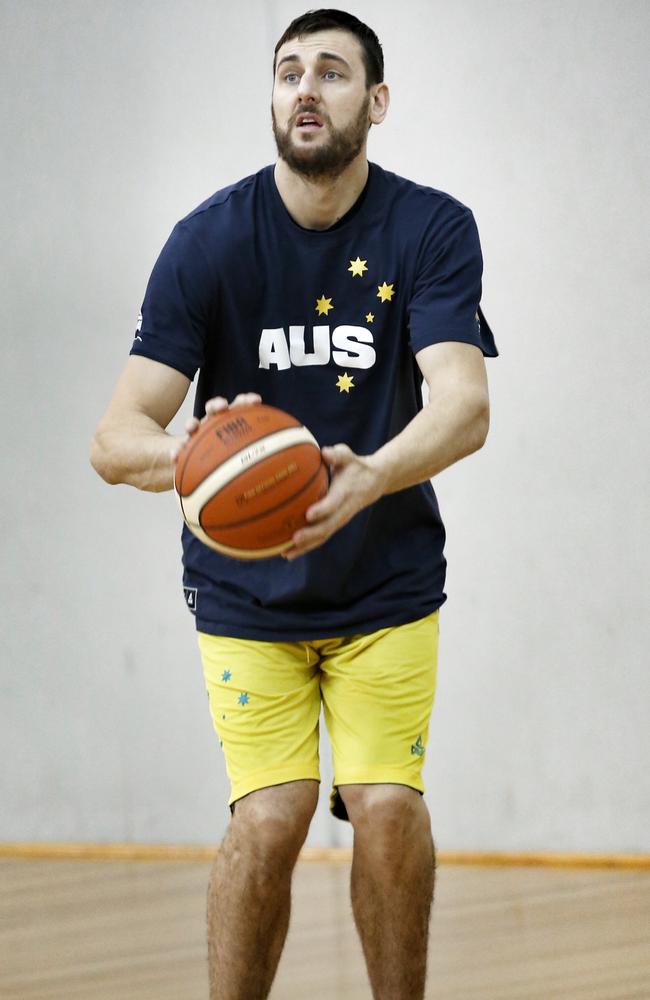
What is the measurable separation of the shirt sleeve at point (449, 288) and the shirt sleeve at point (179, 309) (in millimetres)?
378

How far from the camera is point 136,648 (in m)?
4.18

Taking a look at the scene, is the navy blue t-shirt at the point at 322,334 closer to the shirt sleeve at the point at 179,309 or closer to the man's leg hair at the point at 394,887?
the shirt sleeve at the point at 179,309

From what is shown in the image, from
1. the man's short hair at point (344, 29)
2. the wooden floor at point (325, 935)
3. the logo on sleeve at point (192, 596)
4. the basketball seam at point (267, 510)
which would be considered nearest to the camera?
the basketball seam at point (267, 510)

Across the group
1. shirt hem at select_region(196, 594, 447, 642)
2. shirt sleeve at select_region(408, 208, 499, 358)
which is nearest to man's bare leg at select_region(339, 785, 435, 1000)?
shirt hem at select_region(196, 594, 447, 642)

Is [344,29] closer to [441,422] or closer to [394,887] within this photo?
[441,422]

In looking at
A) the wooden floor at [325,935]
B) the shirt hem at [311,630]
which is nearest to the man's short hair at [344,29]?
the shirt hem at [311,630]

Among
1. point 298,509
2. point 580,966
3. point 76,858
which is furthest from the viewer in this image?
point 76,858

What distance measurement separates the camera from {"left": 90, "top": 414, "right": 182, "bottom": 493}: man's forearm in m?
2.04

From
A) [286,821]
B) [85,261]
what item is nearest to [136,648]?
[85,261]

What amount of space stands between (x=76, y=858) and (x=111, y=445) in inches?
95.9

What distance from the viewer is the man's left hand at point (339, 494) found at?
186cm

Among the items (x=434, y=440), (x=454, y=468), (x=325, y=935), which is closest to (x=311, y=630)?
(x=434, y=440)

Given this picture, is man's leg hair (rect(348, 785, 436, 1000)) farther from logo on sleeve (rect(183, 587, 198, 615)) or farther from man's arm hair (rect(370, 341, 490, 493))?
man's arm hair (rect(370, 341, 490, 493))

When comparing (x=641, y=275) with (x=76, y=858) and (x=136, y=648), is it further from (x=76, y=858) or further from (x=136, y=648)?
(x=76, y=858)
